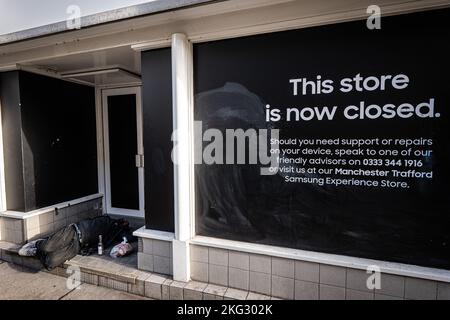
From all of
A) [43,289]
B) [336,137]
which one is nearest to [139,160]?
[43,289]

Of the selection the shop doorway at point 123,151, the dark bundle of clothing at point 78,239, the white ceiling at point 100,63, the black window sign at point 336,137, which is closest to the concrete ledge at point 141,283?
Result: the dark bundle of clothing at point 78,239

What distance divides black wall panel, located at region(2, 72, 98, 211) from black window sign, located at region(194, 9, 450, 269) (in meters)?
3.00

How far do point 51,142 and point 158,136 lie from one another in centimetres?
256

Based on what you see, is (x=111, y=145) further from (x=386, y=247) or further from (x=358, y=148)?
(x=386, y=247)

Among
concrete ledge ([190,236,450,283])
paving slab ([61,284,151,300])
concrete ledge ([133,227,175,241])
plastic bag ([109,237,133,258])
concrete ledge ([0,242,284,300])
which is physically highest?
concrete ledge ([133,227,175,241])

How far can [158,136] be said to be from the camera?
3.12m

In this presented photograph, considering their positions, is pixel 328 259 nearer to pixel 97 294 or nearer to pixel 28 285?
pixel 97 294

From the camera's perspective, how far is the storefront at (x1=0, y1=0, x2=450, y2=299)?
2293mm

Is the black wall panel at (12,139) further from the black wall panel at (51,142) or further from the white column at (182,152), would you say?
the white column at (182,152)

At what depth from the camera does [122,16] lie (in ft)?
9.02

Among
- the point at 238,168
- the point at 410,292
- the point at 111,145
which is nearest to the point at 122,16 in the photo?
the point at 238,168

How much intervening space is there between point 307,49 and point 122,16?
1979mm

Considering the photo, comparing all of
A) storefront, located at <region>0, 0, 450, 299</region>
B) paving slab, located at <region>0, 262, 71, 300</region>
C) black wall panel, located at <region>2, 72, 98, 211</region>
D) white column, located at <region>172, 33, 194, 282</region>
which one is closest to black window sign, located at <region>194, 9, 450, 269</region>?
storefront, located at <region>0, 0, 450, 299</region>

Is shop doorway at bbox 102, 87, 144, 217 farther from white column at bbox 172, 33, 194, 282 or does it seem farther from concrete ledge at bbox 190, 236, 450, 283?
concrete ledge at bbox 190, 236, 450, 283
